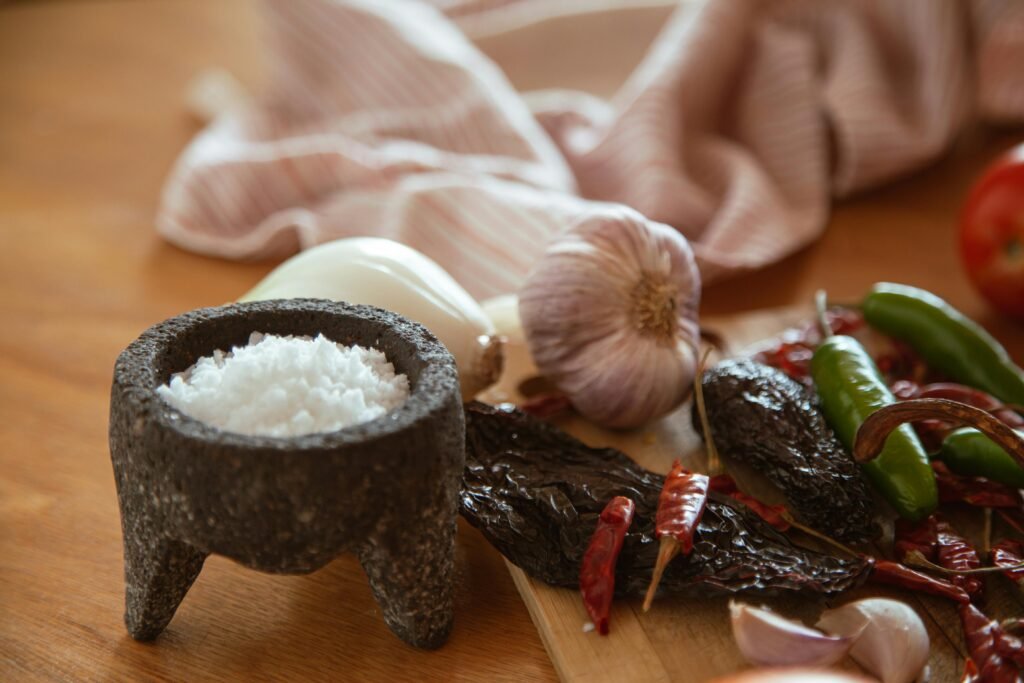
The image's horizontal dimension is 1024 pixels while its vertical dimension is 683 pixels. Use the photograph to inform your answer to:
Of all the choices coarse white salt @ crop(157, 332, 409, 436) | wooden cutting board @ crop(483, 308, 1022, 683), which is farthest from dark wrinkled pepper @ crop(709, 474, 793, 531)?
coarse white salt @ crop(157, 332, 409, 436)

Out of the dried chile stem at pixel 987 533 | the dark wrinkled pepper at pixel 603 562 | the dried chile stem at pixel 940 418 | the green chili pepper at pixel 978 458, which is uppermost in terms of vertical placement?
the dried chile stem at pixel 940 418

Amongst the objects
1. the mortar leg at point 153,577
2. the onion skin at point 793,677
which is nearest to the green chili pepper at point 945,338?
the onion skin at point 793,677

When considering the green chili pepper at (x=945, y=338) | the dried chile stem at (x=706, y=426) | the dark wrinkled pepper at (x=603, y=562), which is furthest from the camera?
the green chili pepper at (x=945, y=338)

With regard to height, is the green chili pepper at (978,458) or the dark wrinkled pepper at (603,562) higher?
the green chili pepper at (978,458)

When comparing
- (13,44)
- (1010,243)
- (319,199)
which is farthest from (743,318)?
(13,44)

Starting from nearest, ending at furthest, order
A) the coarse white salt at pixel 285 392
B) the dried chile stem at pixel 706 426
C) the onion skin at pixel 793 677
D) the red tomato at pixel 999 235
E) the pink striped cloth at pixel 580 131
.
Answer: the onion skin at pixel 793 677
the coarse white salt at pixel 285 392
the dried chile stem at pixel 706 426
the red tomato at pixel 999 235
the pink striped cloth at pixel 580 131

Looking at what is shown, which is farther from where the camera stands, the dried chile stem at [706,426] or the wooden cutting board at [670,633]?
the dried chile stem at [706,426]

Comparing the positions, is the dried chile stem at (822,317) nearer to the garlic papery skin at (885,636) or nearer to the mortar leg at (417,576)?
the garlic papery skin at (885,636)

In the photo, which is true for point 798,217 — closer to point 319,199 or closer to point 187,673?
point 319,199
